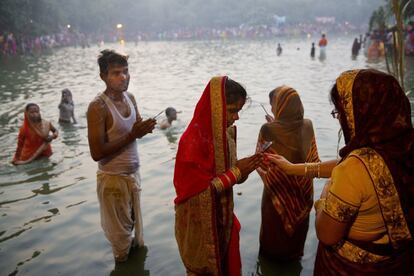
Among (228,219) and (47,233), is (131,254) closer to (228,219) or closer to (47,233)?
(47,233)

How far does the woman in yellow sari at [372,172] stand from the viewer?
174 centimetres

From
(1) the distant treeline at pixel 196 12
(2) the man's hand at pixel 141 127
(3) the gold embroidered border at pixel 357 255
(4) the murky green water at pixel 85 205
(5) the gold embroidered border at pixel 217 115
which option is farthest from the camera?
(1) the distant treeline at pixel 196 12

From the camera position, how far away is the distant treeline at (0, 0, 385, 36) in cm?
7021

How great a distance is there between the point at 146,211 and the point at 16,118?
24.6 feet

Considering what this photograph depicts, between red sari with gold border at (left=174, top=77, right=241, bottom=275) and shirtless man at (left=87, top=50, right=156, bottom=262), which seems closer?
red sari with gold border at (left=174, top=77, right=241, bottom=275)

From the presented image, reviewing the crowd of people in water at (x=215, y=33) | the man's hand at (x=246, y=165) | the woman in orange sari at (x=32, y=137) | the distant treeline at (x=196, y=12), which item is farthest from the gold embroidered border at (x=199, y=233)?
the distant treeline at (x=196, y=12)

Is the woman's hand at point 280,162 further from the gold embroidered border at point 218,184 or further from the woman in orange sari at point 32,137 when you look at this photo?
the woman in orange sari at point 32,137

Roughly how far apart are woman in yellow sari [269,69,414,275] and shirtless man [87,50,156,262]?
171cm

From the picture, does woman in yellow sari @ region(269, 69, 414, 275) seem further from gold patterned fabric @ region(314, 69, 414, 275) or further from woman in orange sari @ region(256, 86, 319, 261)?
woman in orange sari @ region(256, 86, 319, 261)

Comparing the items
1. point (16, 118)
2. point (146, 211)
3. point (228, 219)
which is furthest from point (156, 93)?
point (228, 219)

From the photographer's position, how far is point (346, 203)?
1.79 meters

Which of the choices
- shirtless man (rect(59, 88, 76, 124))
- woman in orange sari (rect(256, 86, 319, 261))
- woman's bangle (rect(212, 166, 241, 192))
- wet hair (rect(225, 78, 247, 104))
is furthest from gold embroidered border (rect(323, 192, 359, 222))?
shirtless man (rect(59, 88, 76, 124))

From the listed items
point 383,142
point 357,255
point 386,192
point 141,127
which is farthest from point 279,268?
point 383,142

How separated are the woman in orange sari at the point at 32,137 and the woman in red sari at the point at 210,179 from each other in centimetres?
494
